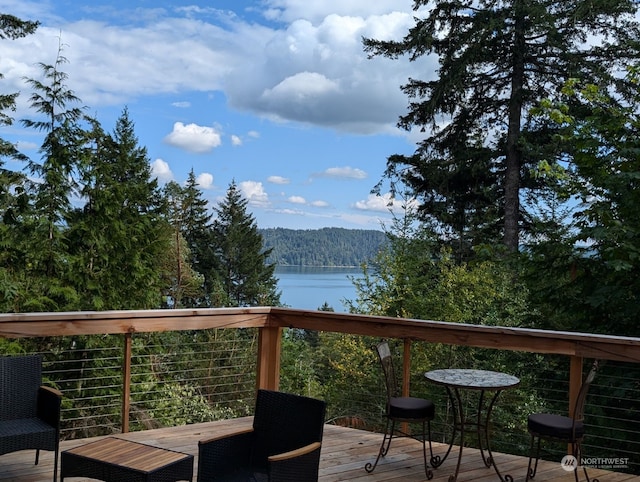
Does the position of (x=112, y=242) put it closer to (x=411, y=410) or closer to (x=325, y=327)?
(x=325, y=327)

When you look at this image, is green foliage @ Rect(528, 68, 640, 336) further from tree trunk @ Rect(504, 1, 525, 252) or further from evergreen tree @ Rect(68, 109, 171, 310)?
evergreen tree @ Rect(68, 109, 171, 310)

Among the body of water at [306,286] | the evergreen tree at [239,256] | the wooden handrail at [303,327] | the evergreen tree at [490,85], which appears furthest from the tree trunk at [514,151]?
the evergreen tree at [239,256]

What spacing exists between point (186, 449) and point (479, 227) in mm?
11106

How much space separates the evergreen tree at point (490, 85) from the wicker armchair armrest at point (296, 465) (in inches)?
438

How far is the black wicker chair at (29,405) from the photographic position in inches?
143

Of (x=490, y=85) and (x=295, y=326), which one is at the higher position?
(x=490, y=85)

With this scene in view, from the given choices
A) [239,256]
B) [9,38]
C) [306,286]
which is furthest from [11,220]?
[239,256]

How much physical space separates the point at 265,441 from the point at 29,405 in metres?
1.66

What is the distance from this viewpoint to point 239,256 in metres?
30.7

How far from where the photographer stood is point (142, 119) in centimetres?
2306

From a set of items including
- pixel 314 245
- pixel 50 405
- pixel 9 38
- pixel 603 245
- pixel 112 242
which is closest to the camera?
pixel 50 405

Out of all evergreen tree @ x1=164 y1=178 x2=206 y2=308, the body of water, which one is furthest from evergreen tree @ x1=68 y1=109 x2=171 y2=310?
the body of water

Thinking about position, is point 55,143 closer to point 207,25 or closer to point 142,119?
point 207,25

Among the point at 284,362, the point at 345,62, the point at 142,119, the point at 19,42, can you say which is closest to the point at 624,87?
the point at 345,62
